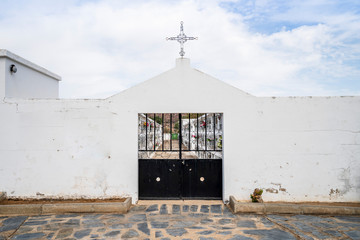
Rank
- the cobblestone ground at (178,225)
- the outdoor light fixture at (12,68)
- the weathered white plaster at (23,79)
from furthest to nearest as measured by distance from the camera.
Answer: the outdoor light fixture at (12,68) < the weathered white plaster at (23,79) < the cobblestone ground at (178,225)

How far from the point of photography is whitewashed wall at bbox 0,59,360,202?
21.3ft

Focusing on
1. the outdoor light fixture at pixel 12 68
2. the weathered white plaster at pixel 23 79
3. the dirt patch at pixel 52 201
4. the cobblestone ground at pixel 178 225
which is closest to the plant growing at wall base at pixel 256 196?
the cobblestone ground at pixel 178 225

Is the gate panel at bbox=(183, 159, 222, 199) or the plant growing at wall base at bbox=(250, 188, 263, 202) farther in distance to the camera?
the gate panel at bbox=(183, 159, 222, 199)

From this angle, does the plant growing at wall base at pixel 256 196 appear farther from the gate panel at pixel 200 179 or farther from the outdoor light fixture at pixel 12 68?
the outdoor light fixture at pixel 12 68

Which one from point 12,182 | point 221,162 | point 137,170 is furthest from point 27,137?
point 221,162

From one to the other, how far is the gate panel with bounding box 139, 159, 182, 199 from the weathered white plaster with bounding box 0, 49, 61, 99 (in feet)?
12.9

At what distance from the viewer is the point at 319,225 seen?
5.32 m

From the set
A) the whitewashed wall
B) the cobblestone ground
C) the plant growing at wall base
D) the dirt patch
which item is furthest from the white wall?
the plant growing at wall base

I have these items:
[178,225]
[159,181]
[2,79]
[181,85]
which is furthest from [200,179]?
[2,79]

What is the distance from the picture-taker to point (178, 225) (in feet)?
17.4

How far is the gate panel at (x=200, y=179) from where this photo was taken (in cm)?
677

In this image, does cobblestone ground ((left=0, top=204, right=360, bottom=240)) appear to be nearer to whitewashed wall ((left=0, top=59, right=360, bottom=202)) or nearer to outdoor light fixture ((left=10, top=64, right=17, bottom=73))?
whitewashed wall ((left=0, top=59, right=360, bottom=202))

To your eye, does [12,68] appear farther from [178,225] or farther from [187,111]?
[178,225]

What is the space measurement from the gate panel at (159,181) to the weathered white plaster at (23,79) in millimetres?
3920
